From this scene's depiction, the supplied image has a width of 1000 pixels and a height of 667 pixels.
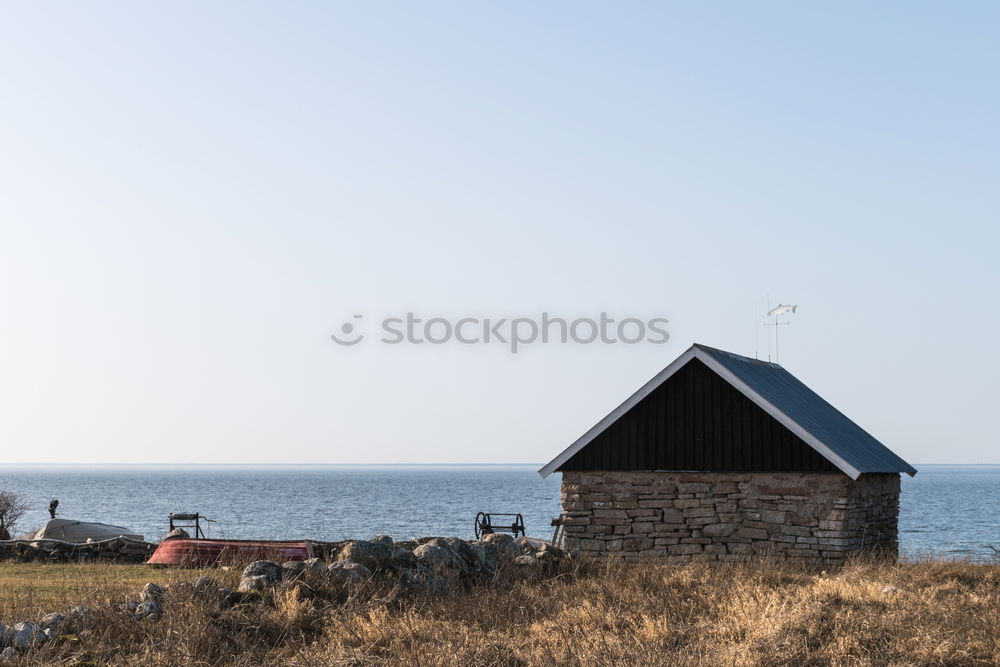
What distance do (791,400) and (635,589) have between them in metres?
10.2

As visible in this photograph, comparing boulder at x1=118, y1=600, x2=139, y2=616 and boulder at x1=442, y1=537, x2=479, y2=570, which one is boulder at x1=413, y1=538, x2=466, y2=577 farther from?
boulder at x1=118, y1=600, x2=139, y2=616

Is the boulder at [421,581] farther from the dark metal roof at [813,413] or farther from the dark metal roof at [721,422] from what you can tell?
the dark metal roof at [813,413]

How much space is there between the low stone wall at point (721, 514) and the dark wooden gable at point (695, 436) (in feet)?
0.85

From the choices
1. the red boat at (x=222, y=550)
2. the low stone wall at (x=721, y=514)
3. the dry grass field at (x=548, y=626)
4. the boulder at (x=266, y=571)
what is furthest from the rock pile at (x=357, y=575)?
the low stone wall at (x=721, y=514)

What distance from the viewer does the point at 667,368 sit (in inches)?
965

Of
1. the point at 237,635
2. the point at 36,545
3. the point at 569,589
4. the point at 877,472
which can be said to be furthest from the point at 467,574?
the point at 36,545

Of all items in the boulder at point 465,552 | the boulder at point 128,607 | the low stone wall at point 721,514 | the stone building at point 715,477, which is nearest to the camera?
the boulder at point 128,607

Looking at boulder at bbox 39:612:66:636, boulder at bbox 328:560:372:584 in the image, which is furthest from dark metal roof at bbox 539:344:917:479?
boulder at bbox 39:612:66:636

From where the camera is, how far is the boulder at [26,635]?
1271cm

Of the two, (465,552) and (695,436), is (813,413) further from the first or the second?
(465,552)

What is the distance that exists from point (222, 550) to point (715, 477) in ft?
34.6

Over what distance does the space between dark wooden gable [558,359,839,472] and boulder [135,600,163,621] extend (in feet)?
40.4

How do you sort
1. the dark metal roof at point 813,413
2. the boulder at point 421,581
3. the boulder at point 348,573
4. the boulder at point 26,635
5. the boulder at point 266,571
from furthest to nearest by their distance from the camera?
the dark metal roof at point 813,413
the boulder at point 421,581
the boulder at point 348,573
the boulder at point 266,571
the boulder at point 26,635

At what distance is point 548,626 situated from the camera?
14352 mm
